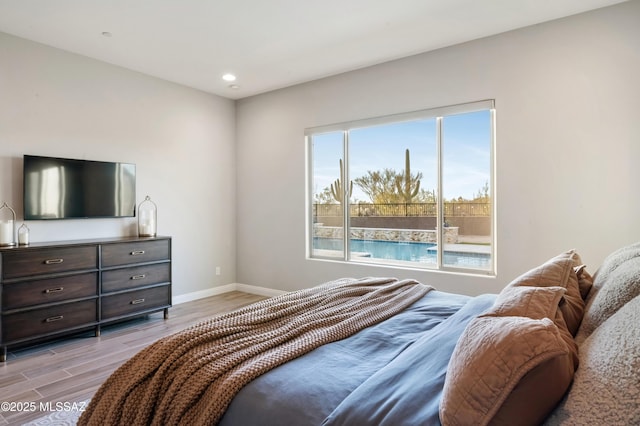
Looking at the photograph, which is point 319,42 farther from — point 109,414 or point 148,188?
point 109,414

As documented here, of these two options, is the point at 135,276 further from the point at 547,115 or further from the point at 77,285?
the point at 547,115

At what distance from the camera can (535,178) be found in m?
3.47

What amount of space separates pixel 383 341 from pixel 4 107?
4.03 metres

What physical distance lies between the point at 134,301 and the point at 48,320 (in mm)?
785

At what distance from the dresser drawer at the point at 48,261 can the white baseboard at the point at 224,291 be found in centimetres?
150

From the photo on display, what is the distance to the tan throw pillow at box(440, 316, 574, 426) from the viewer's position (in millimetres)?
797

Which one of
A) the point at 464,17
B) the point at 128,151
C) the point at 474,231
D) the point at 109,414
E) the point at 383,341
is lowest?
the point at 109,414

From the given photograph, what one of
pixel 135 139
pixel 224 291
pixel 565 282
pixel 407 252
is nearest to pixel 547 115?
pixel 407 252

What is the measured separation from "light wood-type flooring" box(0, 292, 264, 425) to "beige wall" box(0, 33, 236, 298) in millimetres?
1015

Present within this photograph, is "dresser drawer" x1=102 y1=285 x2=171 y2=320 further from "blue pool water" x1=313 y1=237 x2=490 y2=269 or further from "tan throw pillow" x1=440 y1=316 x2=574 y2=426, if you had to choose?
"tan throw pillow" x1=440 y1=316 x2=574 y2=426

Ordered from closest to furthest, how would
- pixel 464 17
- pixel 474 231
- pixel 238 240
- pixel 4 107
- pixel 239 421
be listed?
pixel 239 421 < pixel 464 17 < pixel 4 107 < pixel 474 231 < pixel 238 240

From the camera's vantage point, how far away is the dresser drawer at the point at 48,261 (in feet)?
10.4

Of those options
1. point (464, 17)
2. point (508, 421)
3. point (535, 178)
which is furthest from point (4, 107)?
point (535, 178)

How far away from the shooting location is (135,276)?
13.2 feet
